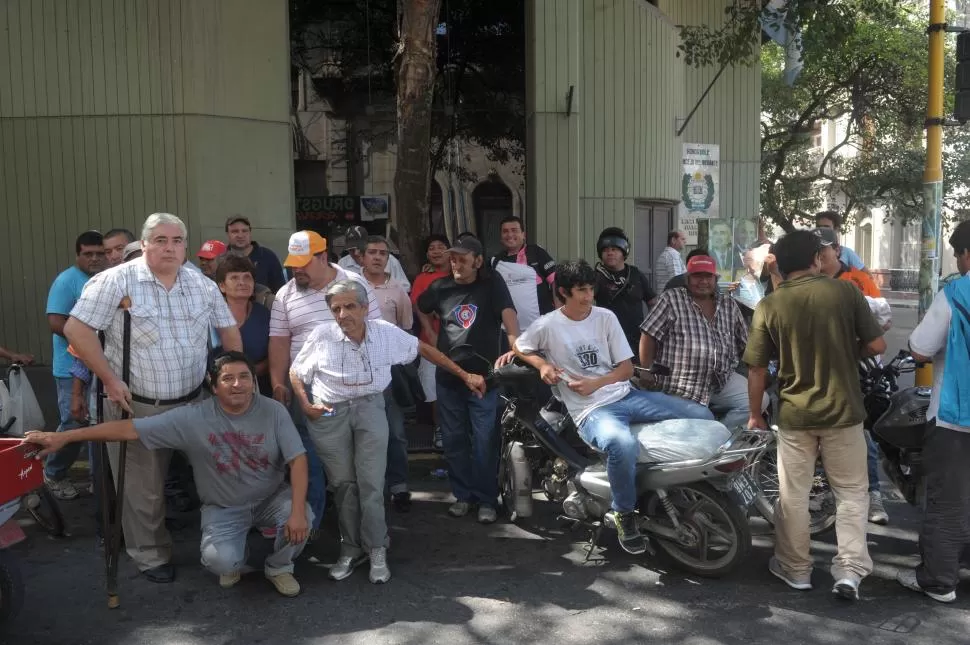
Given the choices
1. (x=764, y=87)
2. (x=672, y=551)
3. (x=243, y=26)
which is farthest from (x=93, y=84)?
(x=764, y=87)

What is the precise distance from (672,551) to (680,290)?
1592 millimetres

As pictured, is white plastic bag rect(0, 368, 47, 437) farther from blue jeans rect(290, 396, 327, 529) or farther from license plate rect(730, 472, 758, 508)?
license plate rect(730, 472, 758, 508)

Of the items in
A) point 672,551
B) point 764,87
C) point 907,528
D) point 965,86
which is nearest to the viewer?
point 672,551

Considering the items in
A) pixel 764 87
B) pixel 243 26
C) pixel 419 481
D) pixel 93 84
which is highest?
pixel 764 87


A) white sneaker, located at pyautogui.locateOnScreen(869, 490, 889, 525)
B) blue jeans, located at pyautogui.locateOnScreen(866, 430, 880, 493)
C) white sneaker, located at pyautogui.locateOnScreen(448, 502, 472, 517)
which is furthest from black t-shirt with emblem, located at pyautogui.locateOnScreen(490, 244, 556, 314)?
white sneaker, located at pyautogui.locateOnScreen(869, 490, 889, 525)

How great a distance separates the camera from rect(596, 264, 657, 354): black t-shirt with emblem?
268 inches

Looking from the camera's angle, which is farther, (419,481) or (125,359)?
(419,481)

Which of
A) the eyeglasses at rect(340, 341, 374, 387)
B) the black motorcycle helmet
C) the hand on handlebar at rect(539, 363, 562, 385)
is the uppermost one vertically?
the black motorcycle helmet

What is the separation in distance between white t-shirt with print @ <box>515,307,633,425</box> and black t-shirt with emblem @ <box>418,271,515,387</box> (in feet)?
2.03

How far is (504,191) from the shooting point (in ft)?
44.6

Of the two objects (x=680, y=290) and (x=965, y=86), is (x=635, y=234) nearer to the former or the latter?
(x=965, y=86)

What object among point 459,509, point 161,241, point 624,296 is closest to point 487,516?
point 459,509

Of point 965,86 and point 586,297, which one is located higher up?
point 965,86

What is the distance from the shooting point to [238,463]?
14.7 ft
